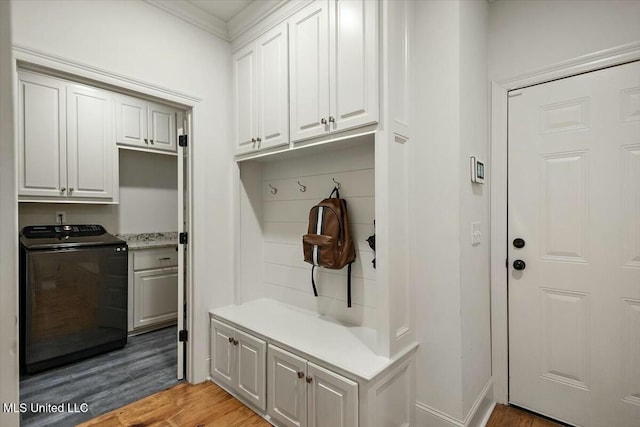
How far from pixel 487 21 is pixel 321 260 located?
1.92m

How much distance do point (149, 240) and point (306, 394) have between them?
2.76 meters

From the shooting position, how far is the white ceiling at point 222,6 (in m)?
2.21

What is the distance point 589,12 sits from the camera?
5.75ft

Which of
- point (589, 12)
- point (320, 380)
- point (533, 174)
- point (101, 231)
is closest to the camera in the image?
point (320, 380)

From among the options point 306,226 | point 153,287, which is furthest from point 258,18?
point 153,287

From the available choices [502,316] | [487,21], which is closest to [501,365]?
[502,316]

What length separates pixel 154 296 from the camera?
337 cm

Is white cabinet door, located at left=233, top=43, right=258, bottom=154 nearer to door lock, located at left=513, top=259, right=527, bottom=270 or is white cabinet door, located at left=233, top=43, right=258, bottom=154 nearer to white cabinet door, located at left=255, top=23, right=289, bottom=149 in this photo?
white cabinet door, located at left=255, top=23, right=289, bottom=149

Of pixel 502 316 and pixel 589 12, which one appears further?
pixel 502 316

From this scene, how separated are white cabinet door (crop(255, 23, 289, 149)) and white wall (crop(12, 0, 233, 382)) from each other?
1.32ft

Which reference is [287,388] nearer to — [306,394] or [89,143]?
[306,394]

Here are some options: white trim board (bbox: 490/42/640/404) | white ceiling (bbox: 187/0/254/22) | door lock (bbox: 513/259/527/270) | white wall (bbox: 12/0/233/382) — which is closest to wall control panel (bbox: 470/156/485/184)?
white trim board (bbox: 490/42/640/404)

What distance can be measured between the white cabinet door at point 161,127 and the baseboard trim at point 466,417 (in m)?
3.47

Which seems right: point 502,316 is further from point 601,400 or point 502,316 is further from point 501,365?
point 601,400
